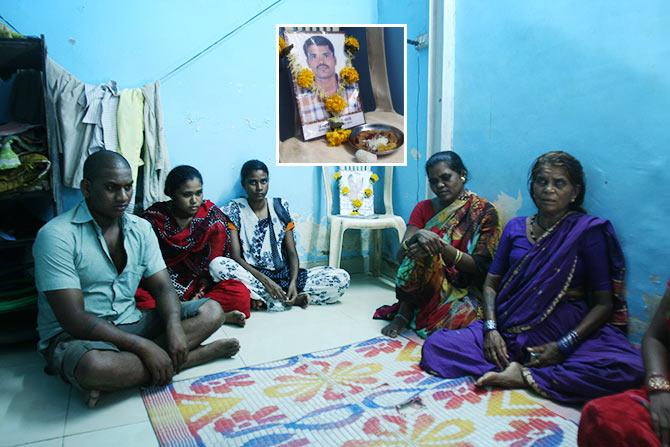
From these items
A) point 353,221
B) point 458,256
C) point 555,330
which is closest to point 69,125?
point 353,221

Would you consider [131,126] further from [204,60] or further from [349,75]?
[349,75]

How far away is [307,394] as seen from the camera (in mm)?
2117

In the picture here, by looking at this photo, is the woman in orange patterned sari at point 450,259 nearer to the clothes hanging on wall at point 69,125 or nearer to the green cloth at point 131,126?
the green cloth at point 131,126

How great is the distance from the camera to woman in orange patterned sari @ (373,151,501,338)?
267 cm

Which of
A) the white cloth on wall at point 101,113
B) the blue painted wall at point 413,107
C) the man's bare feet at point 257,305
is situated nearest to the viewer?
the white cloth on wall at point 101,113

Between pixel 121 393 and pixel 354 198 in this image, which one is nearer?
pixel 121 393

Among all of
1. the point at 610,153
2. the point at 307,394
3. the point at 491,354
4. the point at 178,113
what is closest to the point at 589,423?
the point at 491,354

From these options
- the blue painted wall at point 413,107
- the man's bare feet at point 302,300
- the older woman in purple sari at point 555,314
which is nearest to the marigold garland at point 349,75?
the blue painted wall at point 413,107

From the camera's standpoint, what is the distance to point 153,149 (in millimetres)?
3318

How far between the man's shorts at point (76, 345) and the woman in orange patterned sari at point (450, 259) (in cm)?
123

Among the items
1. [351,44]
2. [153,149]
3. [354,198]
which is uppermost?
[351,44]

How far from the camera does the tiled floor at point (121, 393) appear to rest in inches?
72.1

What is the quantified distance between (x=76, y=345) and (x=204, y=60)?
251 cm

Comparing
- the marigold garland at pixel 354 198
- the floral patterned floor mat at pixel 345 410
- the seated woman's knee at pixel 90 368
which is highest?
the marigold garland at pixel 354 198
